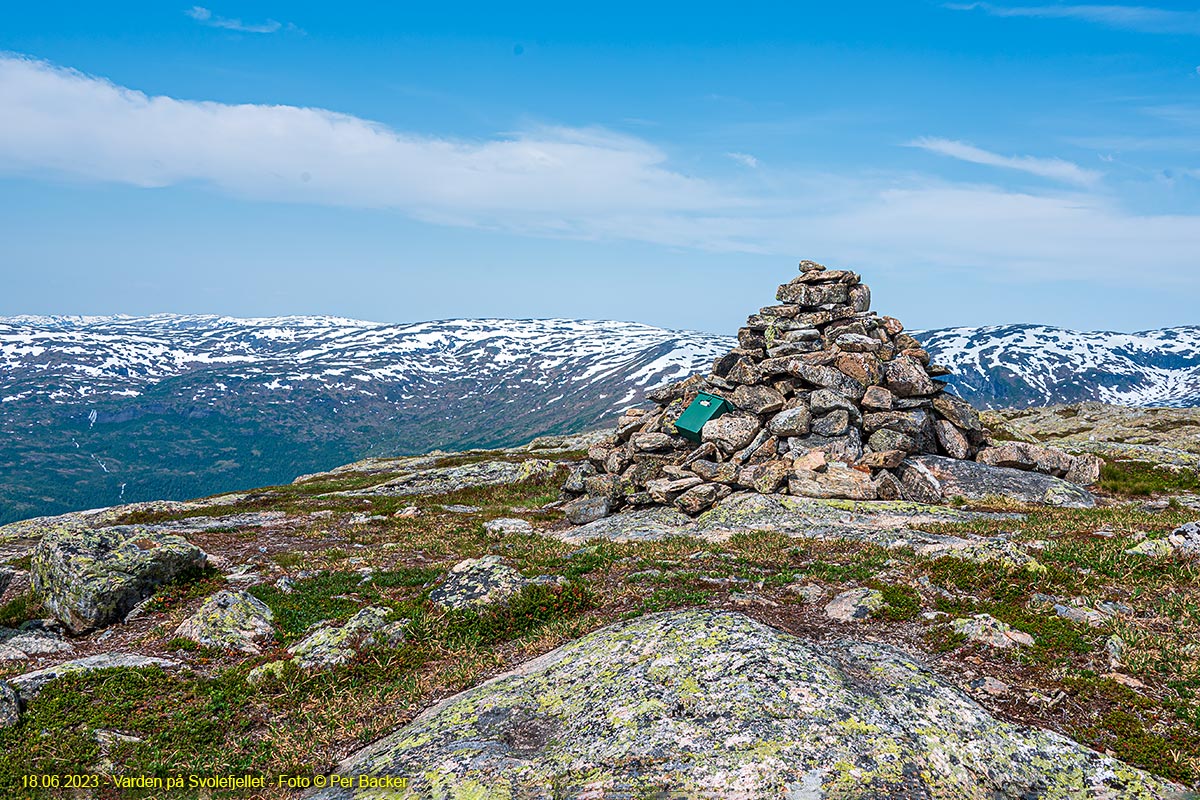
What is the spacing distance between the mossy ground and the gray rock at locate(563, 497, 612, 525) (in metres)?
10.5

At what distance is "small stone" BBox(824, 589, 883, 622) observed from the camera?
52.3 ft

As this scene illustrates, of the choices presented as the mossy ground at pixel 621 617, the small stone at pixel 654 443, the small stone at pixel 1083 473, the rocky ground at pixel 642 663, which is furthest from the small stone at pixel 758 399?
the small stone at pixel 1083 473

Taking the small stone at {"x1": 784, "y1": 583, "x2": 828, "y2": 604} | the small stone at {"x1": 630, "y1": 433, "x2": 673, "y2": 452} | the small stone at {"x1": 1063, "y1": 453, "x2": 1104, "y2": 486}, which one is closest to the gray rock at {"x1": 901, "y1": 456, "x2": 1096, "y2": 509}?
the small stone at {"x1": 1063, "y1": 453, "x2": 1104, "y2": 486}

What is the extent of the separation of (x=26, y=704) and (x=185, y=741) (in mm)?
3995

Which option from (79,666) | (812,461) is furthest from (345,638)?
(812,461)

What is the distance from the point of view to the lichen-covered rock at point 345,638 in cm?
1535

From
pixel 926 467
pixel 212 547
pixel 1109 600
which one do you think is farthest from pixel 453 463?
pixel 1109 600

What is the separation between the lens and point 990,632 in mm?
13945

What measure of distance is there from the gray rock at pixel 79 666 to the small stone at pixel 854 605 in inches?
626

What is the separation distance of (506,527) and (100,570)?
696 inches

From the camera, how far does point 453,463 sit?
3159 inches

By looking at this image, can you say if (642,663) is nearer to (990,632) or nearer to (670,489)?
(990,632)

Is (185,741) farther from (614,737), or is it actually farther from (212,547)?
(212,547)

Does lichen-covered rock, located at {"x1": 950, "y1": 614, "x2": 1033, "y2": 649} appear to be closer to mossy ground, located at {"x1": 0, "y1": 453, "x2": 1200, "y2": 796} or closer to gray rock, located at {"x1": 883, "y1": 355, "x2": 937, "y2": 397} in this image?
mossy ground, located at {"x1": 0, "y1": 453, "x2": 1200, "y2": 796}
